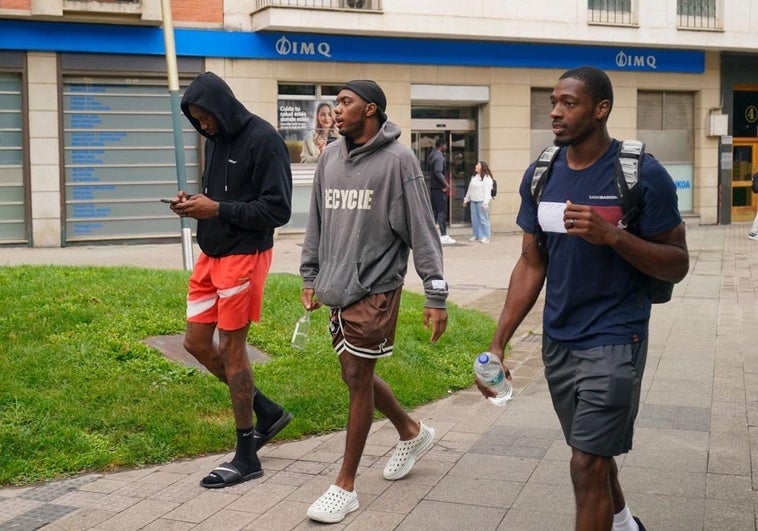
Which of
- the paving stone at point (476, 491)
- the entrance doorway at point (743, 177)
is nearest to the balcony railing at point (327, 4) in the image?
the entrance doorway at point (743, 177)

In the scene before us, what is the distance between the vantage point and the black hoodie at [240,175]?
5176 millimetres

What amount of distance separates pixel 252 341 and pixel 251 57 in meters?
13.1

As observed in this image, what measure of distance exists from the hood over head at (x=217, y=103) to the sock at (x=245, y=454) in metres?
1.53

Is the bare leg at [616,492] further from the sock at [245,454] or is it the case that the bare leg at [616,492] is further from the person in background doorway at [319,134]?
the person in background doorway at [319,134]

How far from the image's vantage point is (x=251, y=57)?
20.2 m

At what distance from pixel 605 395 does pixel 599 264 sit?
472mm

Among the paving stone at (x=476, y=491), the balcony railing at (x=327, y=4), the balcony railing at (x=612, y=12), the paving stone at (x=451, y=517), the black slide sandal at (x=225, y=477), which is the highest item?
the balcony railing at (x=612, y=12)

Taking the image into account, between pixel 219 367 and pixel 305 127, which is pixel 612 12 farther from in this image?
pixel 219 367

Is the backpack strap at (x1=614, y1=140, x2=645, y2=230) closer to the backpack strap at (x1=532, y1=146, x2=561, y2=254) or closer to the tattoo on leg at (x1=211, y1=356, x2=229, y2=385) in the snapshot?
the backpack strap at (x1=532, y1=146, x2=561, y2=254)

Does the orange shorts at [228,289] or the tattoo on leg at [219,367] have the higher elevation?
the orange shorts at [228,289]

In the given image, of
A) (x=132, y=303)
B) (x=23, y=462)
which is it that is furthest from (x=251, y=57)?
(x=23, y=462)

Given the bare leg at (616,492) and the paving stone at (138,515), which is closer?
the bare leg at (616,492)

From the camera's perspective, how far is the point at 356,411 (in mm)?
4797

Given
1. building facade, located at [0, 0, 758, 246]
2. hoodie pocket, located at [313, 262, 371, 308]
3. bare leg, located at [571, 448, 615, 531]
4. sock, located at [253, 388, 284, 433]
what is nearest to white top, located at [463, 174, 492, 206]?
building facade, located at [0, 0, 758, 246]
